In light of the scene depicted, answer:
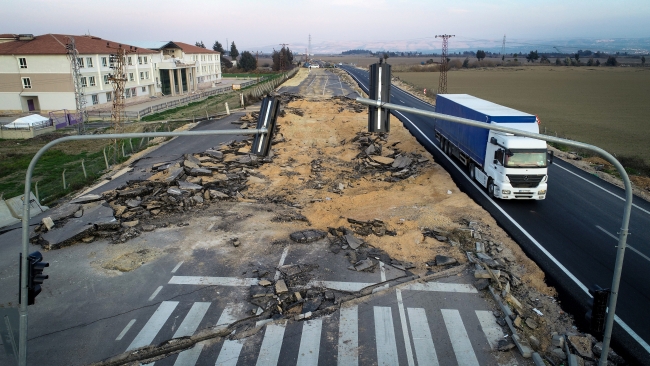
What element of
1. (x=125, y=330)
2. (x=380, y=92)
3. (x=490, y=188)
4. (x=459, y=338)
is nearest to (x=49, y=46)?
(x=125, y=330)

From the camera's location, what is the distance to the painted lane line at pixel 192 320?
11.6m

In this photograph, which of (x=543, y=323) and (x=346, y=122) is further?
(x=346, y=122)

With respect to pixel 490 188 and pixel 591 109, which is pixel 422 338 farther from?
pixel 591 109

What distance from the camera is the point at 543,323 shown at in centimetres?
1192

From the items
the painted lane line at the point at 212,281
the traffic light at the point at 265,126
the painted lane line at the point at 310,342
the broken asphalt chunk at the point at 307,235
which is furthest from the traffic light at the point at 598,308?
the broken asphalt chunk at the point at 307,235

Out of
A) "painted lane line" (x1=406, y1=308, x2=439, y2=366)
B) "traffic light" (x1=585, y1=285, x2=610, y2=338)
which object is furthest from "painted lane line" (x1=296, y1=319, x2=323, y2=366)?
"traffic light" (x1=585, y1=285, x2=610, y2=338)

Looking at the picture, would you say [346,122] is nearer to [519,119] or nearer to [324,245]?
[519,119]

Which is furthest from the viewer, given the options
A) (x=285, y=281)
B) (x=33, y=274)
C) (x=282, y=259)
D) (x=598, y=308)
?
(x=282, y=259)

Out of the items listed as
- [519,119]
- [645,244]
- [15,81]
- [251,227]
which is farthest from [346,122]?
[15,81]

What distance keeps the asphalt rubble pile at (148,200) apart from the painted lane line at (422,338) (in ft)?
39.0

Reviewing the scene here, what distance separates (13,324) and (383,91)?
324 inches

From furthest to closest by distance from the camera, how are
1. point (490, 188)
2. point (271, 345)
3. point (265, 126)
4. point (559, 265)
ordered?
1. point (490, 188)
2. point (559, 265)
3. point (271, 345)
4. point (265, 126)

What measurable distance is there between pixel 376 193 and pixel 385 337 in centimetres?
1225

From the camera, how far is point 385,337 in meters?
11.3
